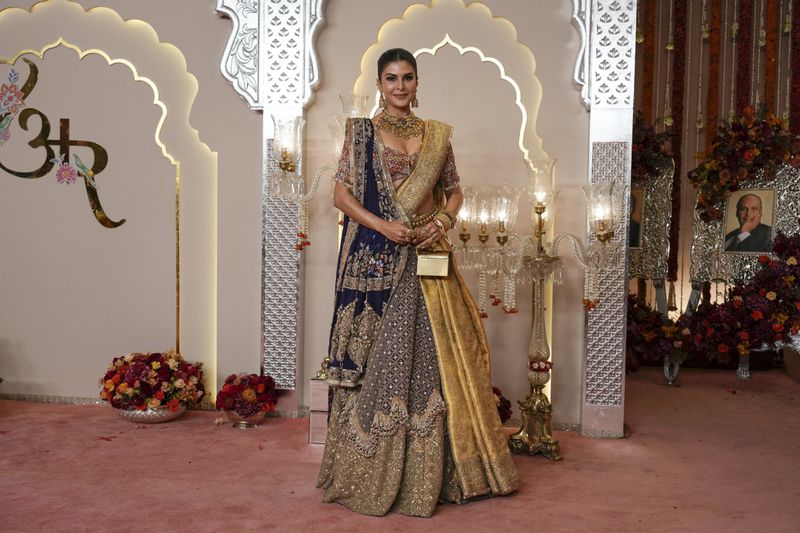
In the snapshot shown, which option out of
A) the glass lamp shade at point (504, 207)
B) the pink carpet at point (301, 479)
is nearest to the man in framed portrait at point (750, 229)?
the pink carpet at point (301, 479)

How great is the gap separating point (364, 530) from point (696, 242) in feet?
15.7

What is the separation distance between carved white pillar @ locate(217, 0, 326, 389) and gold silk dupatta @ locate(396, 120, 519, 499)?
4.95 feet

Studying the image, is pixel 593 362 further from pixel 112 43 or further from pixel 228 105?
pixel 112 43

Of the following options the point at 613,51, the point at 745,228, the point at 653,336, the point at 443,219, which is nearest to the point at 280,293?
the point at 443,219

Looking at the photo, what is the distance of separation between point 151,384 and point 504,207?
223 cm

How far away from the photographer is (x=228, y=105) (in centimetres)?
471

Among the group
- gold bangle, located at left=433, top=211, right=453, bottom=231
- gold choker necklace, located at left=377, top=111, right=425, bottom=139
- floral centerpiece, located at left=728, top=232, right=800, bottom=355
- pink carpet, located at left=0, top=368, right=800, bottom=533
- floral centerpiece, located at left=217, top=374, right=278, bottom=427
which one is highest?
gold choker necklace, located at left=377, top=111, right=425, bottom=139

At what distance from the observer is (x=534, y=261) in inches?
157

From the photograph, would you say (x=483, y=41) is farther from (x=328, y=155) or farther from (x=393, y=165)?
(x=393, y=165)

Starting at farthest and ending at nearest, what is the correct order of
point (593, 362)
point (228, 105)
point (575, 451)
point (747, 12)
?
point (747, 12)
point (228, 105)
point (593, 362)
point (575, 451)

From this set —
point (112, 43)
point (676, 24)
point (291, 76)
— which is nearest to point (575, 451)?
point (291, 76)

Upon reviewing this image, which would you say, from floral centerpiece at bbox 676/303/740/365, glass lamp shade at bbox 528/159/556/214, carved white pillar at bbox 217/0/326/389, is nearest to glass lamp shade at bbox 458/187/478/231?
glass lamp shade at bbox 528/159/556/214

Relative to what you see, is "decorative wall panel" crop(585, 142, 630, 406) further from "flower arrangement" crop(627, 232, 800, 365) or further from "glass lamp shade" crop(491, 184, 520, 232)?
"flower arrangement" crop(627, 232, 800, 365)

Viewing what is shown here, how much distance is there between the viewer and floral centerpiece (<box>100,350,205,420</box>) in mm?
4367
